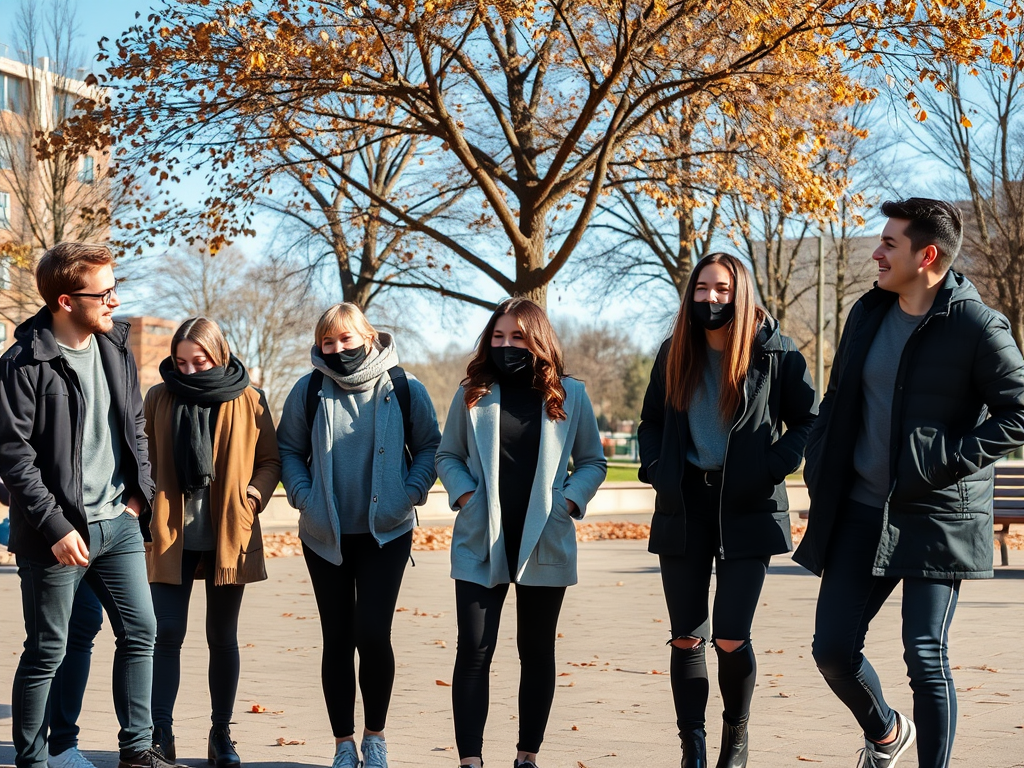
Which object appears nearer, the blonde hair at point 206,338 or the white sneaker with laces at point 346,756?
the white sneaker with laces at point 346,756

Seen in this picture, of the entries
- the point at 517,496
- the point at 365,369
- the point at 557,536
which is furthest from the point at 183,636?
the point at 557,536

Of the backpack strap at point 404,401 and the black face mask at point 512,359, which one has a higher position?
the black face mask at point 512,359

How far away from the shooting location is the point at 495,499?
488cm

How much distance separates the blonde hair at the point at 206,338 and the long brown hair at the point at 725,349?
203 centimetres

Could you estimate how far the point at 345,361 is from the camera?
522 cm

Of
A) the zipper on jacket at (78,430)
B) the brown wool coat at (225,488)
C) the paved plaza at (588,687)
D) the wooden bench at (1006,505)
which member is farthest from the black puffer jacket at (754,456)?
the wooden bench at (1006,505)

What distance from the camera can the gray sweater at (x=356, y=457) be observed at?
16.9 feet

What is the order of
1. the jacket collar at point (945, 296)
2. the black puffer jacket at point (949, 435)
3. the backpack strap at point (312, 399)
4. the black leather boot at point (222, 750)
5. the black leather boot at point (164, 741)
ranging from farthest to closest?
1. the backpack strap at point (312, 399)
2. the black leather boot at point (164, 741)
3. the black leather boot at point (222, 750)
4. the jacket collar at point (945, 296)
5. the black puffer jacket at point (949, 435)

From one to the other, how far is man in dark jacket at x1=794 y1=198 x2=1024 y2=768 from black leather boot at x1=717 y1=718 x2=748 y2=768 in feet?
1.51

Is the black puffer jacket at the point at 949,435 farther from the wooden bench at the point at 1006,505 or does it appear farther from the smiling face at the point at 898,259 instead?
the wooden bench at the point at 1006,505

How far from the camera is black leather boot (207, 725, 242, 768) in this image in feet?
16.5

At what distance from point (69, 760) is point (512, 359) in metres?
2.37

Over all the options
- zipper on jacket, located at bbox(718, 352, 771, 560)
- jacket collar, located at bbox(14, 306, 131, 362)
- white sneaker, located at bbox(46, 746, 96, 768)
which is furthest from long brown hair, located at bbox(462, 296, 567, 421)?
white sneaker, located at bbox(46, 746, 96, 768)

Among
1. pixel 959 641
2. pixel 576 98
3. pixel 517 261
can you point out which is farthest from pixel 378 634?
pixel 576 98
